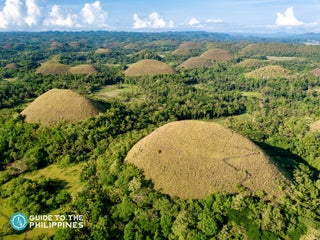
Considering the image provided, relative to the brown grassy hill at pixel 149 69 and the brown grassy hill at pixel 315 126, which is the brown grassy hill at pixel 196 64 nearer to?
the brown grassy hill at pixel 149 69

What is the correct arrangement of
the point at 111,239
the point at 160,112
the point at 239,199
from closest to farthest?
the point at 111,239 → the point at 239,199 → the point at 160,112

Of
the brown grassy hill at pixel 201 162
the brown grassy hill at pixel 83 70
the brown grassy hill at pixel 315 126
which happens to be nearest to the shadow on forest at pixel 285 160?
the brown grassy hill at pixel 201 162

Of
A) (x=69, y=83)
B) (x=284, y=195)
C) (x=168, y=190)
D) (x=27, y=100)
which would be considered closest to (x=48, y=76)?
(x=69, y=83)

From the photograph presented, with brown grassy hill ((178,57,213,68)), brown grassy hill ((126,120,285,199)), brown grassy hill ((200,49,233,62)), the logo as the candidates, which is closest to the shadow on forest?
brown grassy hill ((126,120,285,199))

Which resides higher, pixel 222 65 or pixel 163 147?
pixel 163 147

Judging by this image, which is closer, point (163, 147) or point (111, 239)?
point (111, 239)

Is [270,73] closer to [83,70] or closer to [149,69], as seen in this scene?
[149,69]

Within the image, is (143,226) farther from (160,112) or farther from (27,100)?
(27,100)
